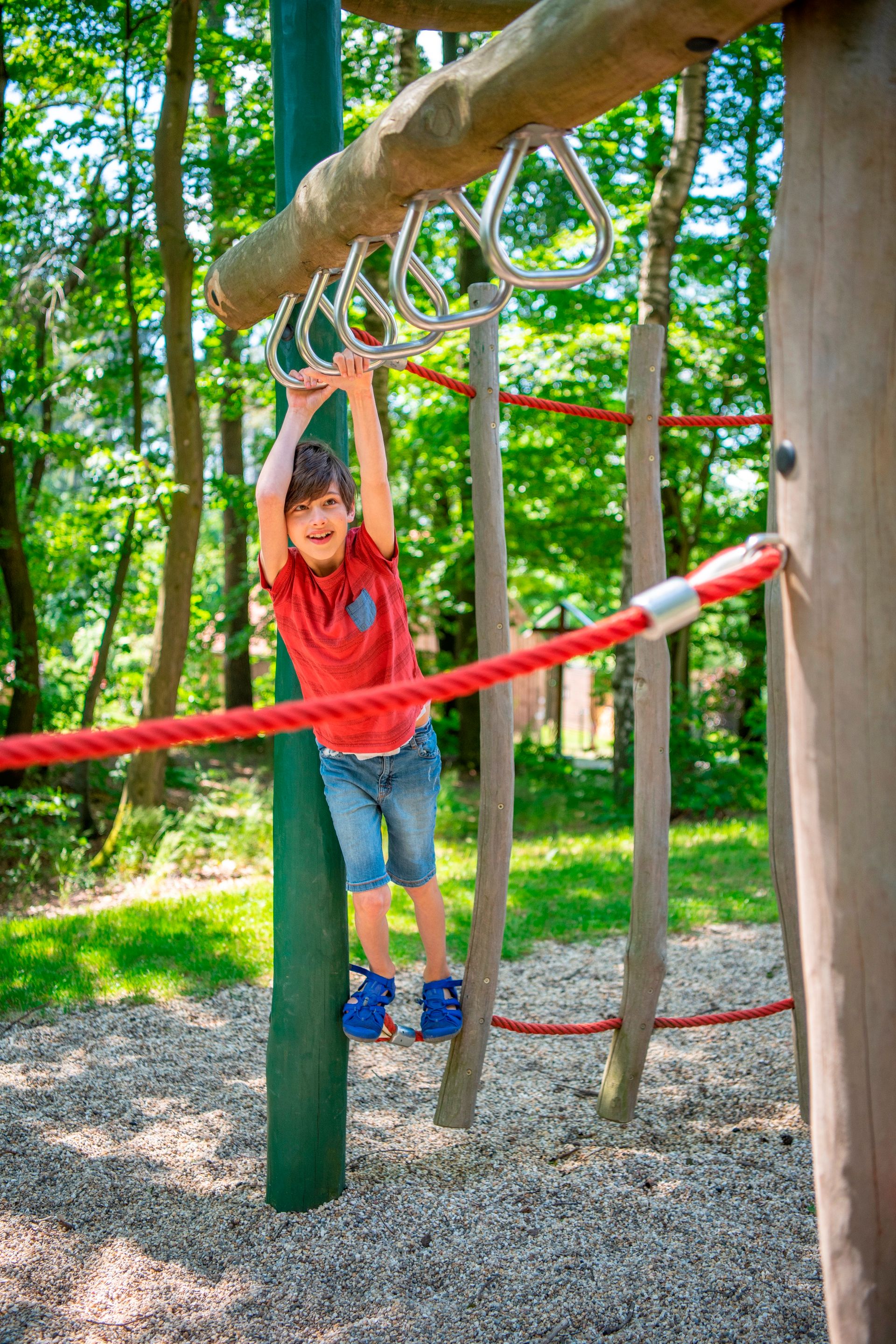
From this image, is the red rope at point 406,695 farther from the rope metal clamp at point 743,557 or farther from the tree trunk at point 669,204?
the tree trunk at point 669,204

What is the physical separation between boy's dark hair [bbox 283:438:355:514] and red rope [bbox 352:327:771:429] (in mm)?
275

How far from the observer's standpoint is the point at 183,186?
7.61 meters

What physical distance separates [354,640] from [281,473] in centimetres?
42

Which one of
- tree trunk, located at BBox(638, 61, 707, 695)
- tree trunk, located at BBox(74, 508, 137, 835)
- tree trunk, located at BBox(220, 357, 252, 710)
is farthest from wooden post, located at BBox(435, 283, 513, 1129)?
tree trunk, located at BBox(220, 357, 252, 710)

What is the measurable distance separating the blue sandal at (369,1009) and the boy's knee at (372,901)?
169 mm

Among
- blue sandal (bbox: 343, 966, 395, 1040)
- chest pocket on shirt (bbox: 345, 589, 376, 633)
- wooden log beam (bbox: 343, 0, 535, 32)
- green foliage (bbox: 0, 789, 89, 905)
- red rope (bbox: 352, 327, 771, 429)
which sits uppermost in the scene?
wooden log beam (bbox: 343, 0, 535, 32)

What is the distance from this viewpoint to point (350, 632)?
2.43 m

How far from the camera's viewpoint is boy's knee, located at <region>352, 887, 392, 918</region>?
2.48 metres

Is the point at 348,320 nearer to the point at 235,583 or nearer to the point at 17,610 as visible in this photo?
the point at 17,610

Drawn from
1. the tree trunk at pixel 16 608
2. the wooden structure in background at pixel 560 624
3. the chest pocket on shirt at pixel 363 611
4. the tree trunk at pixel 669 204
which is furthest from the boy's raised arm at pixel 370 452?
the wooden structure in background at pixel 560 624

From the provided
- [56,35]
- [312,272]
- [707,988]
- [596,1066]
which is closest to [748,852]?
[707,988]

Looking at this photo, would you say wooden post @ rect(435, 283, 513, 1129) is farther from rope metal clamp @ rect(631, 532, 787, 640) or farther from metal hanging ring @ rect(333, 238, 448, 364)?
rope metal clamp @ rect(631, 532, 787, 640)

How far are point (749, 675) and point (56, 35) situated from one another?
27.0ft

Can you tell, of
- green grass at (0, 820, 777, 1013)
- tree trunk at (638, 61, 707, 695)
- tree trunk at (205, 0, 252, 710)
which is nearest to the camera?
green grass at (0, 820, 777, 1013)
